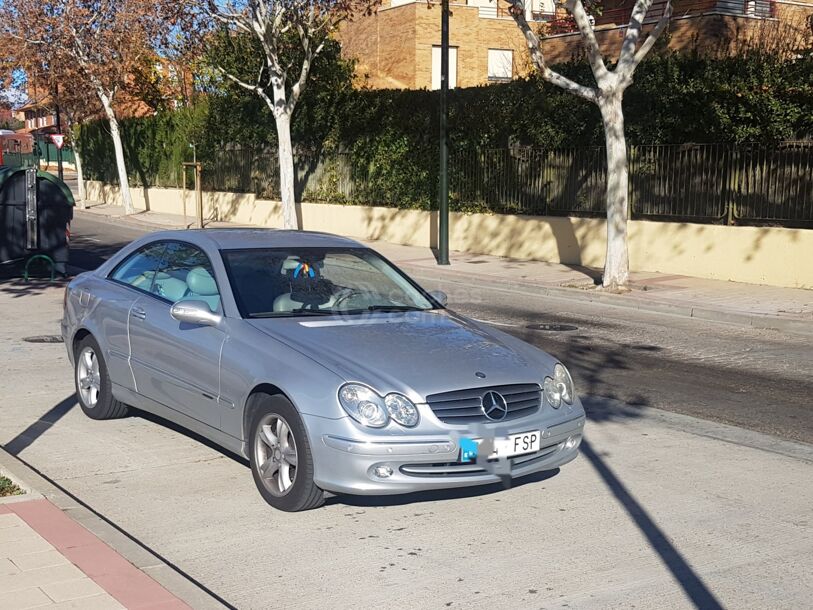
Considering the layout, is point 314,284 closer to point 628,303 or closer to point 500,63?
point 628,303

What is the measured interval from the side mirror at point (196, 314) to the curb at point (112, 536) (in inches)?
48.4

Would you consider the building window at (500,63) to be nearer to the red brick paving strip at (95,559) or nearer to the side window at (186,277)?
the side window at (186,277)

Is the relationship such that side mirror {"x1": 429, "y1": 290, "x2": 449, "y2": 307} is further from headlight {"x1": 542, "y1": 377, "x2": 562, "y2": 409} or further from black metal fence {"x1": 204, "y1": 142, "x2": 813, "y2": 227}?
black metal fence {"x1": 204, "y1": 142, "x2": 813, "y2": 227}

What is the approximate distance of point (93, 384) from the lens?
804cm

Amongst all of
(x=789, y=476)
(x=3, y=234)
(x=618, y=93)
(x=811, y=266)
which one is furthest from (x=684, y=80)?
(x=789, y=476)

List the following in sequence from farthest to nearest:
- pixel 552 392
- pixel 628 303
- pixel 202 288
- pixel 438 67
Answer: pixel 438 67 < pixel 628 303 < pixel 202 288 < pixel 552 392

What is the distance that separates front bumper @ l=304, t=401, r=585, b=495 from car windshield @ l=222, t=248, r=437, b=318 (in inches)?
49.1

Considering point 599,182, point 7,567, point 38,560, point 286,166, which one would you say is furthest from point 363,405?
point 286,166

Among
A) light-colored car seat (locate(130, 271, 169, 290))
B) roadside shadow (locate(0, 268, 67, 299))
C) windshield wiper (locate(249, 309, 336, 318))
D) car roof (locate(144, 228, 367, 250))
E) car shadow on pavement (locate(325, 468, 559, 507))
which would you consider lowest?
car shadow on pavement (locate(325, 468, 559, 507))

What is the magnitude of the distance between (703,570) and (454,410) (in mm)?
Result: 1476

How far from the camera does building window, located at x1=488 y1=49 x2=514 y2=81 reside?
1654 inches

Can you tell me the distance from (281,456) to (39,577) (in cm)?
154

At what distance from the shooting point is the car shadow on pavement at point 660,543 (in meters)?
4.77

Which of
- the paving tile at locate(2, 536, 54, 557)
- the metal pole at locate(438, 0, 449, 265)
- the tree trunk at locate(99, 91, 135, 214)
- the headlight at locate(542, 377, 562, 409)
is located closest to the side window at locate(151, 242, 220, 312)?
the paving tile at locate(2, 536, 54, 557)
